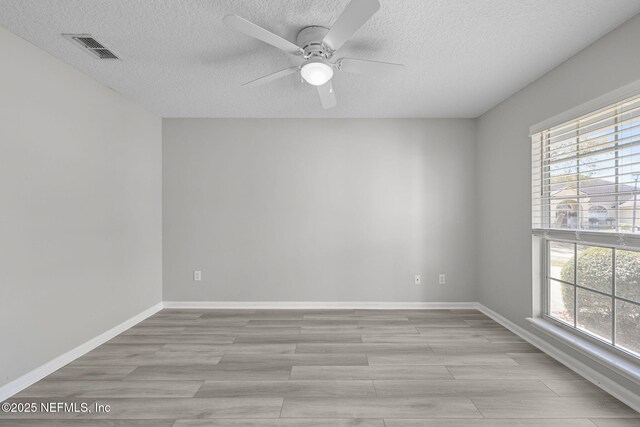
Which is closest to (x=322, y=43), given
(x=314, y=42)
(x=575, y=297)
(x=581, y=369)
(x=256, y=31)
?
(x=314, y=42)

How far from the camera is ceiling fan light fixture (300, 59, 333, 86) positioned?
2029mm

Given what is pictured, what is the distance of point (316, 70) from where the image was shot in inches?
80.7

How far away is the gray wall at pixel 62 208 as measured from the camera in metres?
2.13

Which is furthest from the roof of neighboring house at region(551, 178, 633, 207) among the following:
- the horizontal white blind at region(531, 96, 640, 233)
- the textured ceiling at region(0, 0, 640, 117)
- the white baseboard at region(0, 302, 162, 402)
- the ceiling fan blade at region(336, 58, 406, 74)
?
the white baseboard at region(0, 302, 162, 402)

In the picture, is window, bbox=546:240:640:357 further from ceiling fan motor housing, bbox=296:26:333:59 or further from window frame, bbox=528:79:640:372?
ceiling fan motor housing, bbox=296:26:333:59

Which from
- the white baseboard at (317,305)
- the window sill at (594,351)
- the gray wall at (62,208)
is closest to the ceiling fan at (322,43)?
the gray wall at (62,208)

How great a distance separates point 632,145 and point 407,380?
2.08m

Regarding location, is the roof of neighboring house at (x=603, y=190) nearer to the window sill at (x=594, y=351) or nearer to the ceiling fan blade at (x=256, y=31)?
the window sill at (x=594, y=351)

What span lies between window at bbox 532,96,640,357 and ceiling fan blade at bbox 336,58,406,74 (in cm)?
148

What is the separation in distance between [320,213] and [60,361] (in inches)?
108

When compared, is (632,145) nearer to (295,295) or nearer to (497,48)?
(497,48)

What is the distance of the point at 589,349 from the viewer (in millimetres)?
2264

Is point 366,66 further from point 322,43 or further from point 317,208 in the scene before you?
point 317,208

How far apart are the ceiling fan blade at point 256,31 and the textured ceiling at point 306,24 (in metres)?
0.20
